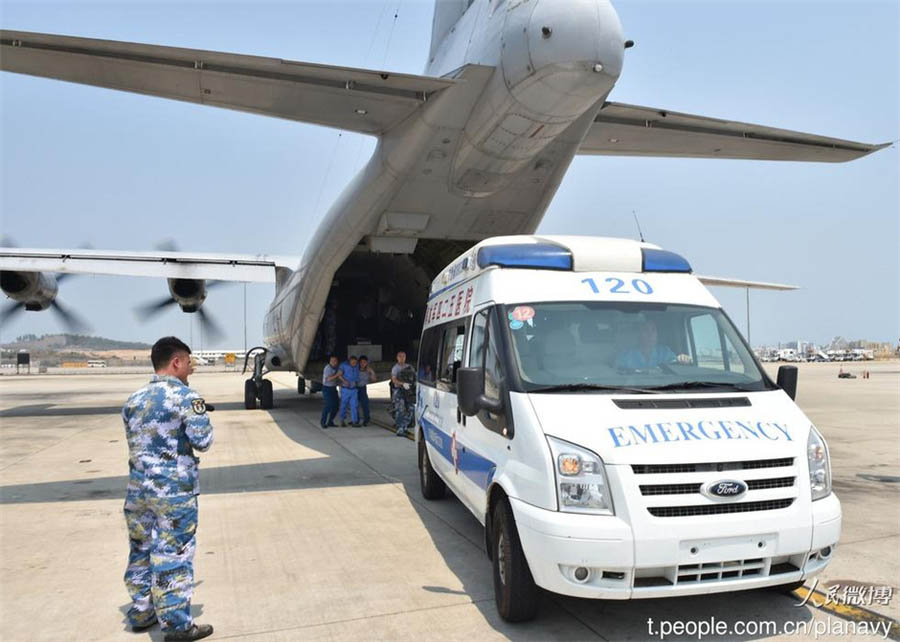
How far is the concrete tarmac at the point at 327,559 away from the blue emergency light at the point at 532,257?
247cm

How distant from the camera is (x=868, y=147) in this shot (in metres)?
9.98

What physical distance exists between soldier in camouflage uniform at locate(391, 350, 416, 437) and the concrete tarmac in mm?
1875

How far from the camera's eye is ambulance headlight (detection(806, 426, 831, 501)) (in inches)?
157

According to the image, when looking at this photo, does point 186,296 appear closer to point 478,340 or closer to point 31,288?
point 31,288

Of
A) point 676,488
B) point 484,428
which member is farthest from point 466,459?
point 676,488

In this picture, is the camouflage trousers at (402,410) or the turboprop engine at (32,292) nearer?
the camouflage trousers at (402,410)

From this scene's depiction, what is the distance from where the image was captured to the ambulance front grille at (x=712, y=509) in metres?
3.62

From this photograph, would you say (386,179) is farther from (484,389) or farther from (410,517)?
(484,389)

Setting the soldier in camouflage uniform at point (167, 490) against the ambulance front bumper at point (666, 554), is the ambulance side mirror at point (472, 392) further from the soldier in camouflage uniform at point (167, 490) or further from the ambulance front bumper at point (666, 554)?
the soldier in camouflage uniform at point (167, 490)

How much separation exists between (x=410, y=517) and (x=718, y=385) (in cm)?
359

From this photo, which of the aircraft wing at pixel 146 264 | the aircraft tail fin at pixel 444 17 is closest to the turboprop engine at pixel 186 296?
the aircraft wing at pixel 146 264

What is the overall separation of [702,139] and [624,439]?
8.23m

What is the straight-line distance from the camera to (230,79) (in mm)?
8078

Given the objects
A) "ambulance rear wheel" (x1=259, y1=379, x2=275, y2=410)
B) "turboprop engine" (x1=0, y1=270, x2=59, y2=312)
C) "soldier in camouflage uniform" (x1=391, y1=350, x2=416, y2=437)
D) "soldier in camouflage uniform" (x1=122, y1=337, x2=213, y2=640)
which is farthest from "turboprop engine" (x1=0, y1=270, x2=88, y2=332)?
"soldier in camouflage uniform" (x1=122, y1=337, x2=213, y2=640)
